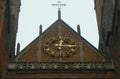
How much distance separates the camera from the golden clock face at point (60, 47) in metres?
22.3

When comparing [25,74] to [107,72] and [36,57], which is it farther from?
[107,72]

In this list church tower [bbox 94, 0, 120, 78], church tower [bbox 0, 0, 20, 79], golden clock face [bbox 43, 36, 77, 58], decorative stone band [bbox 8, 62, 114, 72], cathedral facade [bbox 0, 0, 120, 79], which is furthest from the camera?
golden clock face [bbox 43, 36, 77, 58]

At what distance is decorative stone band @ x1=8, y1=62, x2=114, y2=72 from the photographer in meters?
20.9

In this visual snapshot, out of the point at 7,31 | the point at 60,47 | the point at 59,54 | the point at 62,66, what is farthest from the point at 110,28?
the point at 7,31

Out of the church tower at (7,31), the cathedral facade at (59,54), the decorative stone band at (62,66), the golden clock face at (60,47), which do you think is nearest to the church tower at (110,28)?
the cathedral facade at (59,54)

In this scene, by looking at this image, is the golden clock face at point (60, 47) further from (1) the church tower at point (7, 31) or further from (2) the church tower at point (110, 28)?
(1) the church tower at point (7, 31)

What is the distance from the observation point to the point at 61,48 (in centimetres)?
2248

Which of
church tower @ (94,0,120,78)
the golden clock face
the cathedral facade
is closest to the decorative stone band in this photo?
the cathedral facade

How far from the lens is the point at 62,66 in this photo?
21094mm

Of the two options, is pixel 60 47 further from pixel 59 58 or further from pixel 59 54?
pixel 59 58

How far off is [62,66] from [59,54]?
119 centimetres

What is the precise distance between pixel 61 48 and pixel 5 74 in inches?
135

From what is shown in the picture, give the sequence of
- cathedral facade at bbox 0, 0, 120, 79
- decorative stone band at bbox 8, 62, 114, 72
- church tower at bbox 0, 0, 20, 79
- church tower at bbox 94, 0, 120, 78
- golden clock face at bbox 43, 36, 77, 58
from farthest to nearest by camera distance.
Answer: golden clock face at bbox 43, 36, 77, 58 < decorative stone band at bbox 8, 62, 114, 72 < cathedral facade at bbox 0, 0, 120, 79 < church tower at bbox 94, 0, 120, 78 < church tower at bbox 0, 0, 20, 79

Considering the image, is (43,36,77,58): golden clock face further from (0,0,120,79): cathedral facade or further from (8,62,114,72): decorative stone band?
(8,62,114,72): decorative stone band
